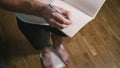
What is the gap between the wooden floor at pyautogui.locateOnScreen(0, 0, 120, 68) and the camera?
1207 millimetres

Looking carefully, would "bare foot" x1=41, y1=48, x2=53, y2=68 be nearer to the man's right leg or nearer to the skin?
the man's right leg

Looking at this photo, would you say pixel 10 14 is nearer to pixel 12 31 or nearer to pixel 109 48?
pixel 12 31

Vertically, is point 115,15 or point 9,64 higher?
point 115,15

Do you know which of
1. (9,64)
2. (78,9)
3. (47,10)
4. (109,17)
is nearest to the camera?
(47,10)

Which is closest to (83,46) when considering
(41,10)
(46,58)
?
(46,58)

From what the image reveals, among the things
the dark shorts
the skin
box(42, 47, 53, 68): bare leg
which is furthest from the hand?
box(42, 47, 53, 68): bare leg

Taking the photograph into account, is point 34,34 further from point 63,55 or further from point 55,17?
point 55,17

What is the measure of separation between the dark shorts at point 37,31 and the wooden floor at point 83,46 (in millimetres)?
198

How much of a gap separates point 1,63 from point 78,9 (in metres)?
0.57

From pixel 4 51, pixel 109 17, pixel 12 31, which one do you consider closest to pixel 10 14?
pixel 12 31

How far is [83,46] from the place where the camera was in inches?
50.5

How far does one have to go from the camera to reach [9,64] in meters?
1.17

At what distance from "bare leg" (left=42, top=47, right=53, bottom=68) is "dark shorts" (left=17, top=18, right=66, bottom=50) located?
0.12 metres

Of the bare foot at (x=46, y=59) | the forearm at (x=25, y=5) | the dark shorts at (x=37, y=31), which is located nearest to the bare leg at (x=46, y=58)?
the bare foot at (x=46, y=59)
